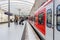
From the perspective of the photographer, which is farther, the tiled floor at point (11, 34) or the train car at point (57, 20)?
the tiled floor at point (11, 34)

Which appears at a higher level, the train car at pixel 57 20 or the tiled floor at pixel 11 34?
the train car at pixel 57 20

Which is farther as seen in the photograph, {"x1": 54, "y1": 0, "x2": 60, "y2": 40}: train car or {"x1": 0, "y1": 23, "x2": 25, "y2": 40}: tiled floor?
{"x1": 0, "y1": 23, "x2": 25, "y2": 40}: tiled floor

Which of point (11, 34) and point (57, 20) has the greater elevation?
point (57, 20)

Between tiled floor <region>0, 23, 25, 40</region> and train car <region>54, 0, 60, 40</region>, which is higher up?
train car <region>54, 0, 60, 40</region>

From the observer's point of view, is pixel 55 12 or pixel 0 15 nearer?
pixel 55 12

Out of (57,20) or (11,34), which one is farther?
(11,34)

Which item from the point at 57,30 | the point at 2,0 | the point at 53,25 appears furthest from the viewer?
the point at 2,0

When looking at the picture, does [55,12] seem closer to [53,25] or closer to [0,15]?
[53,25]

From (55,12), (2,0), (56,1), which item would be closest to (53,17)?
(55,12)

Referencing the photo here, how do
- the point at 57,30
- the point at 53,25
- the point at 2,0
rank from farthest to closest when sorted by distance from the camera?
the point at 2,0 → the point at 53,25 → the point at 57,30

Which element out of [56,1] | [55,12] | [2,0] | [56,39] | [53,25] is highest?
[2,0]

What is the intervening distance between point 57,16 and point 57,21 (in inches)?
8.2

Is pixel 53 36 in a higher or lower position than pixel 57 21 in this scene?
lower

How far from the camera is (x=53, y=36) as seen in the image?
7.14 metres
